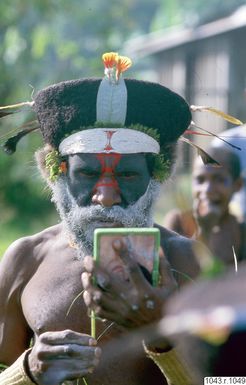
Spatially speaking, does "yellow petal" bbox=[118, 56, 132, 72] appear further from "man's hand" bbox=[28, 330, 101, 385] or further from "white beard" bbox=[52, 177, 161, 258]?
"man's hand" bbox=[28, 330, 101, 385]

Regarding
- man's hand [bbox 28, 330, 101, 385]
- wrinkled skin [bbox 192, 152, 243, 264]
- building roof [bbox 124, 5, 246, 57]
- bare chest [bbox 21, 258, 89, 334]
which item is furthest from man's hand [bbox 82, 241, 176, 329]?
building roof [bbox 124, 5, 246, 57]

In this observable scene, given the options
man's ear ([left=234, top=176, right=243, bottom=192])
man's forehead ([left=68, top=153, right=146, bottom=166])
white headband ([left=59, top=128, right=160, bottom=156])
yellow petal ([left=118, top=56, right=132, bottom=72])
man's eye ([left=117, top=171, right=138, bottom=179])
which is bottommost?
man's ear ([left=234, top=176, right=243, bottom=192])

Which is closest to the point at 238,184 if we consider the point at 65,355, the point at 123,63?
the point at 123,63

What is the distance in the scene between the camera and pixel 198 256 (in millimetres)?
5098

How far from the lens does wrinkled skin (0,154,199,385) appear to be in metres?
4.57

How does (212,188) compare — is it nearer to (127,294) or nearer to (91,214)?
(91,214)

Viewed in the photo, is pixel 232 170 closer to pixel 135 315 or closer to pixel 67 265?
pixel 67 265

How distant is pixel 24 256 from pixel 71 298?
33 cm

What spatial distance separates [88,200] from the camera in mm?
5137

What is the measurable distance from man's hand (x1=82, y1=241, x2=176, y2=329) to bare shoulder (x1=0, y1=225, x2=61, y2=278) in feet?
4.20

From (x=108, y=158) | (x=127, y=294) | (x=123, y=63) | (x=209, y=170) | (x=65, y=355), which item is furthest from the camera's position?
(x=209, y=170)

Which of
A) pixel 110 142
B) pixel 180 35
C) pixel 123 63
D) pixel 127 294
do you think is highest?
pixel 123 63

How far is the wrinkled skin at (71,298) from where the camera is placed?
4.57 meters

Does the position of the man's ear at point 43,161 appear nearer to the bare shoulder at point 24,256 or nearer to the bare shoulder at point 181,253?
the bare shoulder at point 24,256
